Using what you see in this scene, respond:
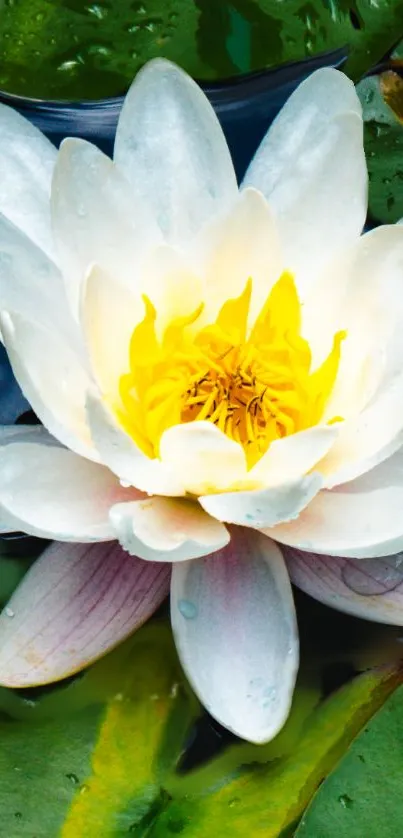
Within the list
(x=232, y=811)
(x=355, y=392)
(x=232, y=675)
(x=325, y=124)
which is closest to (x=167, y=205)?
(x=325, y=124)

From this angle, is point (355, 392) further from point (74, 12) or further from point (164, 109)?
point (74, 12)

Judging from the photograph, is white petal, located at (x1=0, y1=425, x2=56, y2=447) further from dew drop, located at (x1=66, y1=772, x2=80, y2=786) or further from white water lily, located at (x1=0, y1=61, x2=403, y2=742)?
dew drop, located at (x1=66, y1=772, x2=80, y2=786)

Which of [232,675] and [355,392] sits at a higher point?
[355,392]

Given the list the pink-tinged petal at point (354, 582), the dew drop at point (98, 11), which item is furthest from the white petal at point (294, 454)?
the dew drop at point (98, 11)

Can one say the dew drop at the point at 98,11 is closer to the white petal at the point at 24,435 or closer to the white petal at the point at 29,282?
the white petal at the point at 29,282

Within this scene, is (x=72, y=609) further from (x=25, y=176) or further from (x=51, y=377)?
(x=25, y=176)

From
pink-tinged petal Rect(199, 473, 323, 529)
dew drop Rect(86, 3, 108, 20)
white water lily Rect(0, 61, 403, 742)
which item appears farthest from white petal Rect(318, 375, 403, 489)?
dew drop Rect(86, 3, 108, 20)
